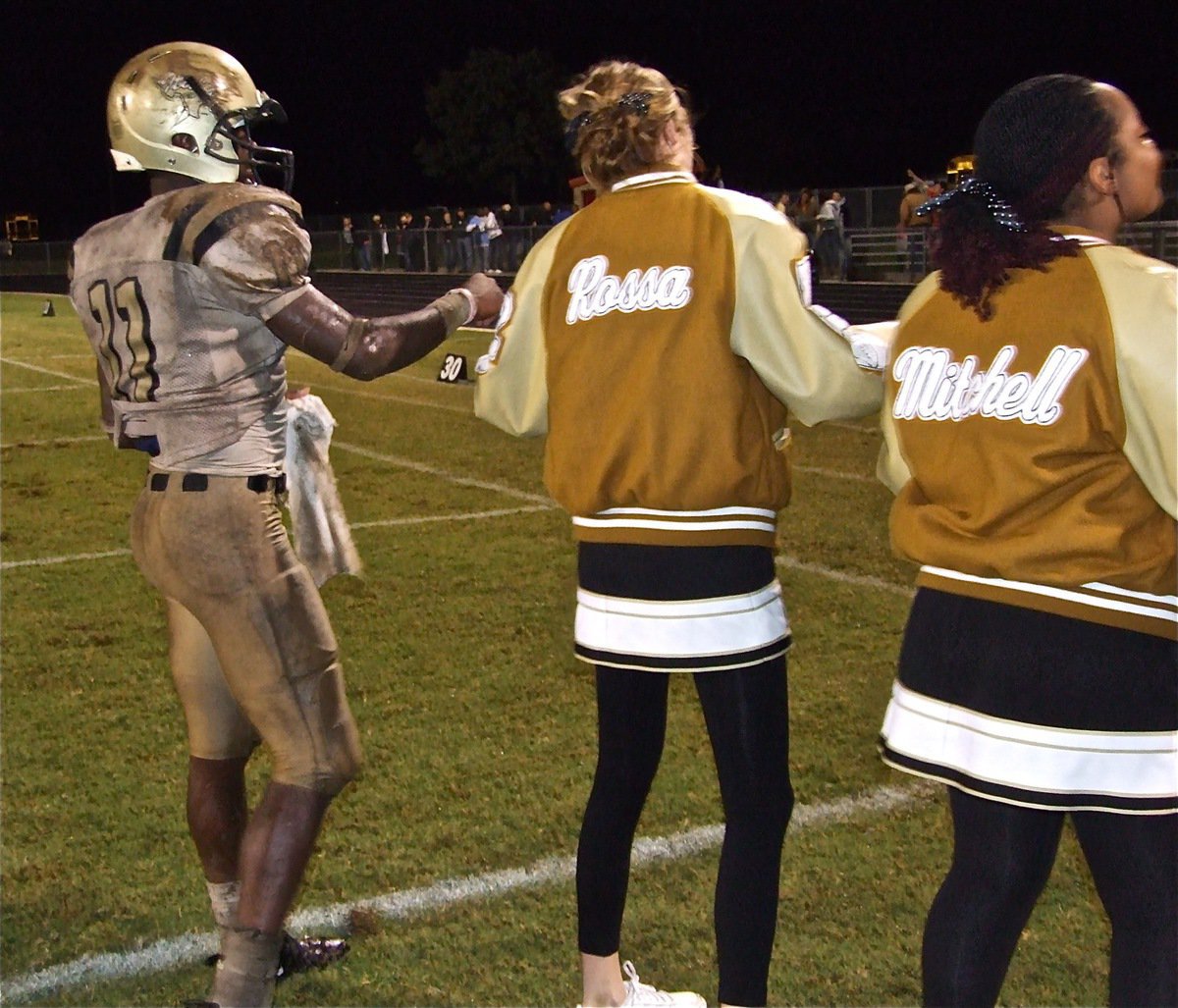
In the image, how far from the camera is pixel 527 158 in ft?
208

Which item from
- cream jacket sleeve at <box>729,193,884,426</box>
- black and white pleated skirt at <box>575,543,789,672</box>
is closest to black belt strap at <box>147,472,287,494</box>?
black and white pleated skirt at <box>575,543,789,672</box>

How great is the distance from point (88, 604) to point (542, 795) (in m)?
3.05

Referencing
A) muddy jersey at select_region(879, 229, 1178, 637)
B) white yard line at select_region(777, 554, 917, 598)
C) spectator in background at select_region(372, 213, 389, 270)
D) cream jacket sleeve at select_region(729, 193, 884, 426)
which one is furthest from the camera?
spectator in background at select_region(372, 213, 389, 270)

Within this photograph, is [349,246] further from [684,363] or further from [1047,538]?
[1047,538]

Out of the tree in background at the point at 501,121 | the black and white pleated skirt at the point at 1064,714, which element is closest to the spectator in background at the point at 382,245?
the tree in background at the point at 501,121

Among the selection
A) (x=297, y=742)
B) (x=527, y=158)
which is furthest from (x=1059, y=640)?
(x=527, y=158)

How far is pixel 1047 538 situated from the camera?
2014mm

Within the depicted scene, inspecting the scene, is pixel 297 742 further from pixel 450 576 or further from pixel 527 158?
pixel 527 158

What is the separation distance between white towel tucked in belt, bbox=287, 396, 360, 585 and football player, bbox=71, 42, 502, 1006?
0.35 metres

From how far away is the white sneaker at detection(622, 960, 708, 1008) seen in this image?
289 cm

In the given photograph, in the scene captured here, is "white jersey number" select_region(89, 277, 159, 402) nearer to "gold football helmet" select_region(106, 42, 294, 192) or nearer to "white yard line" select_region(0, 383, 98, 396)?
"gold football helmet" select_region(106, 42, 294, 192)

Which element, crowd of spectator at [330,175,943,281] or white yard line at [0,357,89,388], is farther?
crowd of spectator at [330,175,943,281]

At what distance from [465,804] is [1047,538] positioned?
7.93 feet

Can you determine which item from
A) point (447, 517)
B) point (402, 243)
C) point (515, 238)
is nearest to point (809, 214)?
point (515, 238)
